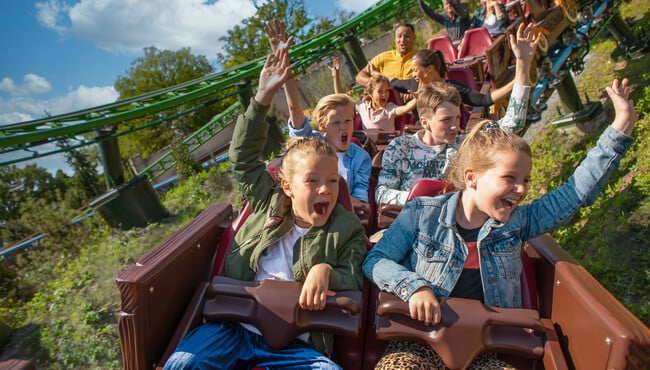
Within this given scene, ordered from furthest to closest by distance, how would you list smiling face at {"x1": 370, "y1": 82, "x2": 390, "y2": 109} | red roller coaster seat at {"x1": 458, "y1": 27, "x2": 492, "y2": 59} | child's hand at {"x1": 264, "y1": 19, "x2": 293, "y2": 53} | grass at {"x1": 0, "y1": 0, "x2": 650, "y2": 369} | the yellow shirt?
red roller coaster seat at {"x1": 458, "y1": 27, "x2": 492, "y2": 59} < the yellow shirt < smiling face at {"x1": 370, "y1": 82, "x2": 390, "y2": 109} < grass at {"x1": 0, "y1": 0, "x2": 650, "y2": 369} < child's hand at {"x1": 264, "y1": 19, "x2": 293, "y2": 53}

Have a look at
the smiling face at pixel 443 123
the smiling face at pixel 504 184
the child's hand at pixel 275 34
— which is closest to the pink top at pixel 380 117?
the smiling face at pixel 443 123

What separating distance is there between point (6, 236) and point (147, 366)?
14593 mm

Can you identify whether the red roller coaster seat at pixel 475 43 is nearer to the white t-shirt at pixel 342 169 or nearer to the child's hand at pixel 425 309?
the white t-shirt at pixel 342 169

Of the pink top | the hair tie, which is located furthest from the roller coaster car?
the pink top

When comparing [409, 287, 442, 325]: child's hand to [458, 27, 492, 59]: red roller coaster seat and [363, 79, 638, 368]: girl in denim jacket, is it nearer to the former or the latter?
[363, 79, 638, 368]: girl in denim jacket

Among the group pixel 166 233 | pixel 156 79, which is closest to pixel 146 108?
pixel 166 233

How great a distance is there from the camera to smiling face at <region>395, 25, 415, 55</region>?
15.6 ft

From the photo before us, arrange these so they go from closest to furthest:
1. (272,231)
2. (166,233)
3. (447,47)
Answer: (272,231) < (166,233) < (447,47)

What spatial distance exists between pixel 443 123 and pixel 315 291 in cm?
134

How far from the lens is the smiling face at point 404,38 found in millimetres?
4770

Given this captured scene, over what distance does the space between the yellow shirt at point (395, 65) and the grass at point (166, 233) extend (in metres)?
1.70

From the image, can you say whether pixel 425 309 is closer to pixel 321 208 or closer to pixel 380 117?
pixel 321 208

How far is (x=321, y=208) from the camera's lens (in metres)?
1.71

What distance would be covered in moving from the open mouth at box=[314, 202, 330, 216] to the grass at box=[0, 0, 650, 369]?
1.86m
